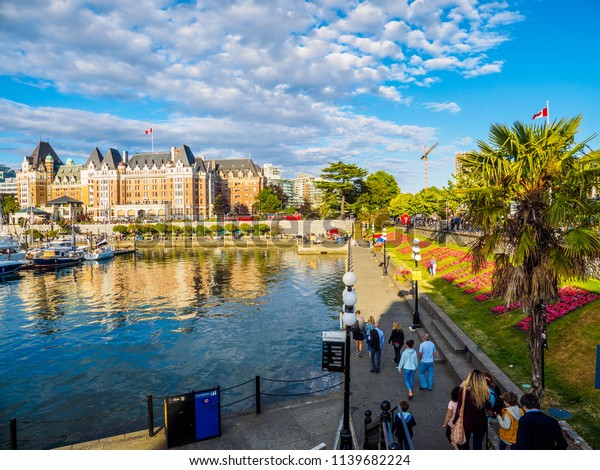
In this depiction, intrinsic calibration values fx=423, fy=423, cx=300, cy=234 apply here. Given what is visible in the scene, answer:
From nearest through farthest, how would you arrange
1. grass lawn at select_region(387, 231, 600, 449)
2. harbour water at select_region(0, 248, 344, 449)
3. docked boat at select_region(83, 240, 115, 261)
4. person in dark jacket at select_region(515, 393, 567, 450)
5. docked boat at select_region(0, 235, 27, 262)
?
person in dark jacket at select_region(515, 393, 567, 450), grass lawn at select_region(387, 231, 600, 449), harbour water at select_region(0, 248, 344, 449), docked boat at select_region(0, 235, 27, 262), docked boat at select_region(83, 240, 115, 261)

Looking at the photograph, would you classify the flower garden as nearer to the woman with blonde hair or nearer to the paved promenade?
the woman with blonde hair

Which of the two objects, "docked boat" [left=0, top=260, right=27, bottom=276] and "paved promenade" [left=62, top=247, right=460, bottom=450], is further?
"docked boat" [left=0, top=260, right=27, bottom=276]

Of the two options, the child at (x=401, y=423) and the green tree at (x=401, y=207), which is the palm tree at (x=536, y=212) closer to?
the child at (x=401, y=423)

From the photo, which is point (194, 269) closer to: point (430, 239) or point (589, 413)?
point (430, 239)

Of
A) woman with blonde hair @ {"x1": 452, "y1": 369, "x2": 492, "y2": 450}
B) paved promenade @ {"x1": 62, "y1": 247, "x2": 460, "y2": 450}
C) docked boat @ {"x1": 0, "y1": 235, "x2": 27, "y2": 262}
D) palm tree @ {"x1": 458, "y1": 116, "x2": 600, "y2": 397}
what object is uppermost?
palm tree @ {"x1": 458, "y1": 116, "x2": 600, "y2": 397}

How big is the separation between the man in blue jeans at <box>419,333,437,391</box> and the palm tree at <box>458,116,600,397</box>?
2837 mm

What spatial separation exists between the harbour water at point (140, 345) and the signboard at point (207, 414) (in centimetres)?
299

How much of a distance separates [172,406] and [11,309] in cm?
3128

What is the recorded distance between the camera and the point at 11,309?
112 ft

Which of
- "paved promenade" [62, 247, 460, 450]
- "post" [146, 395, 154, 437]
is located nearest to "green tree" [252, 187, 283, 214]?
"paved promenade" [62, 247, 460, 450]

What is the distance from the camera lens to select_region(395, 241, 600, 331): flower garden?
15617 millimetres

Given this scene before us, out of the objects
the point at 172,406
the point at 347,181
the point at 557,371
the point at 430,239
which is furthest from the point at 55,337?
the point at 347,181

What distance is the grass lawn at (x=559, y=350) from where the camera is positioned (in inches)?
416

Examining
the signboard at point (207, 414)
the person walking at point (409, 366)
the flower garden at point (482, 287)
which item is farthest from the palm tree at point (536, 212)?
the signboard at point (207, 414)
